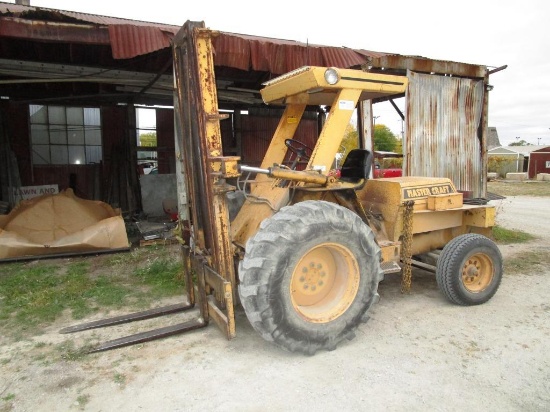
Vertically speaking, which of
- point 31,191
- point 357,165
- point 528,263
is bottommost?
point 528,263

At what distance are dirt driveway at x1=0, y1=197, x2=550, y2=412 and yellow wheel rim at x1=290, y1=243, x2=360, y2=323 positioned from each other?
371mm

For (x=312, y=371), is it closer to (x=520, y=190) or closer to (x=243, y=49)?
(x=243, y=49)

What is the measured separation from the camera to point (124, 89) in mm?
9742

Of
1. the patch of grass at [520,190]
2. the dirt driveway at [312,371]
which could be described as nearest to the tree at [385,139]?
the patch of grass at [520,190]

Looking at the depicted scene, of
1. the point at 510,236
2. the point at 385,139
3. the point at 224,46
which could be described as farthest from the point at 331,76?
the point at 385,139

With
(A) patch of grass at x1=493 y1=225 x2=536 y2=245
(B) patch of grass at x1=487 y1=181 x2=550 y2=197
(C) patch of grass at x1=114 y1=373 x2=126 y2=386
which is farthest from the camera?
(B) patch of grass at x1=487 y1=181 x2=550 y2=197

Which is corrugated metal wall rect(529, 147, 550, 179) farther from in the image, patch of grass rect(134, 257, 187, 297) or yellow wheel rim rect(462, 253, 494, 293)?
patch of grass rect(134, 257, 187, 297)

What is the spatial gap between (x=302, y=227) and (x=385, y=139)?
50767 millimetres

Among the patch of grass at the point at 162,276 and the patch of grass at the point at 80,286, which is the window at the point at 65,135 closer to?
the patch of grass at the point at 80,286

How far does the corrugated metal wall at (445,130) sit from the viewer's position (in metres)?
8.77

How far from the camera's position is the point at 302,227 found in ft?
11.4

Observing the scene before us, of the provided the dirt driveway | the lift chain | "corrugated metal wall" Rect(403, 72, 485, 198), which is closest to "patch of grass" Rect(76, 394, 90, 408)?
the dirt driveway

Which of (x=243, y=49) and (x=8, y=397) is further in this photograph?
(x=243, y=49)

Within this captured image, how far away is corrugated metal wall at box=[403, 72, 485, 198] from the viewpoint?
8.77m
